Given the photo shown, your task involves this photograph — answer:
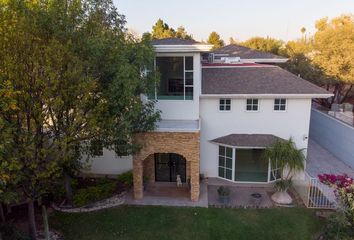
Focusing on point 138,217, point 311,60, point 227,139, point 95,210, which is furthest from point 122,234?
point 311,60

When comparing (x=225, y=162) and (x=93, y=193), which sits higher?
(x=225, y=162)

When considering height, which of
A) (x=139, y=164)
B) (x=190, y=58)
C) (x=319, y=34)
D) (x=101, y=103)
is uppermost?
(x=319, y=34)

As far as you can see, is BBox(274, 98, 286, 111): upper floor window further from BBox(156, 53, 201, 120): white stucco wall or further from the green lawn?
the green lawn

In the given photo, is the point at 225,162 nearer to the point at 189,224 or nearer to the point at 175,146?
the point at 175,146

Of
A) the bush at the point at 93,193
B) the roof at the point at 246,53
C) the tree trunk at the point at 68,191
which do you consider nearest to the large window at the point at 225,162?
the bush at the point at 93,193

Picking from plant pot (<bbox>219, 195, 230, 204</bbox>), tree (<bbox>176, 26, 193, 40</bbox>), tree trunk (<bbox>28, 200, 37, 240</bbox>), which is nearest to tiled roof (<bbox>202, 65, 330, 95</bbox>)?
plant pot (<bbox>219, 195, 230, 204</bbox>)

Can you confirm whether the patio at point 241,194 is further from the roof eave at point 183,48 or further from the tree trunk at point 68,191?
the roof eave at point 183,48

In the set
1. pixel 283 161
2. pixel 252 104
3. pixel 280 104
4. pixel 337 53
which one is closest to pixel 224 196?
pixel 283 161

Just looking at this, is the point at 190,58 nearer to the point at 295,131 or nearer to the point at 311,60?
the point at 295,131

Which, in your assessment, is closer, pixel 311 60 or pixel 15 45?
pixel 15 45
